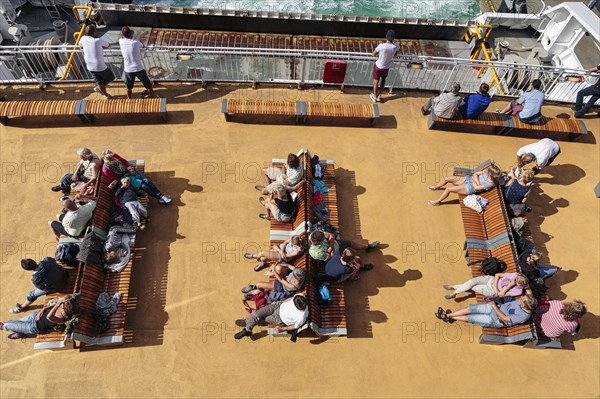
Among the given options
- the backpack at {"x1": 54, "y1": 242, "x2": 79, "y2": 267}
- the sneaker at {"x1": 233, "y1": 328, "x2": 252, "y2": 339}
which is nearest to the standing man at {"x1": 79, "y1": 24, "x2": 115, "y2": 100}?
the backpack at {"x1": 54, "y1": 242, "x2": 79, "y2": 267}

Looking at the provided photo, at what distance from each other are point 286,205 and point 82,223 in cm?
400

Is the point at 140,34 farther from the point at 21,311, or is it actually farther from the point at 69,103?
the point at 21,311

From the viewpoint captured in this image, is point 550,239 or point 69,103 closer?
point 550,239

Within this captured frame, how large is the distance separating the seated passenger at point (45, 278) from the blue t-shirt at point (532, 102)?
36.4 ft

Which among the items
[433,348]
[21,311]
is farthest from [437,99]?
[21,311]

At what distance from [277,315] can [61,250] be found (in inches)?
168

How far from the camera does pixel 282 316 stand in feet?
22.4

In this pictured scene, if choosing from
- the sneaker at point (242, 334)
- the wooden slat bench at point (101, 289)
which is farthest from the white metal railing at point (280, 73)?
the sneaker at point (242, 334)

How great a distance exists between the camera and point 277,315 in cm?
699

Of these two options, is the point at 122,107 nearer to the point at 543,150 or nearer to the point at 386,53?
the point at 386,53

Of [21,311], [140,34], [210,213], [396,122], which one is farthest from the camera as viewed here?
[140,34]

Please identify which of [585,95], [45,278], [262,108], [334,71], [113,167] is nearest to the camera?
[45,278]

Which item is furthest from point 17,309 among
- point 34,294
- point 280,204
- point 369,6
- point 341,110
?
point 369,6

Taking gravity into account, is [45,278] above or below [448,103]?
below
